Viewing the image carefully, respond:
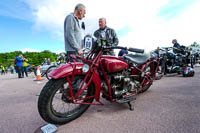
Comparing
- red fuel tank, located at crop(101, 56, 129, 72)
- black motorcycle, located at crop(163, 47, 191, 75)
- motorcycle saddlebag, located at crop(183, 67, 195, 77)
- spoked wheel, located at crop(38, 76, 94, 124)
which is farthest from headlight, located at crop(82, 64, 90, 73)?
motorcycle saddlebag, located at crop(183, 67, 195, 77)

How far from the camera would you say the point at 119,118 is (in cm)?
171

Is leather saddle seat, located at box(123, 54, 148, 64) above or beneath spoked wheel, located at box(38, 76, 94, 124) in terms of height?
above

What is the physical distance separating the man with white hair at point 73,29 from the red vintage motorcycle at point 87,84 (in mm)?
602

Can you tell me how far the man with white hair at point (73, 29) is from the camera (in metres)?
2.25

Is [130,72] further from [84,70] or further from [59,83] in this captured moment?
[59,83]

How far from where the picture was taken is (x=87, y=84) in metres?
1.66

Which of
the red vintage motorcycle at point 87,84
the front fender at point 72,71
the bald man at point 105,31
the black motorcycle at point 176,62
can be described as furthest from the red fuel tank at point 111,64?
the black motorcycle at point 176,62

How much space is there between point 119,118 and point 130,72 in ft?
2.97

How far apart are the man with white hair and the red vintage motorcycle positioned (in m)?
0.60

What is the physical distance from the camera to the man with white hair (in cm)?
225

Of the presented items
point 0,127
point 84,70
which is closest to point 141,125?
point 84,70

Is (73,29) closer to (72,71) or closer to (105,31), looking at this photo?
(72,71)

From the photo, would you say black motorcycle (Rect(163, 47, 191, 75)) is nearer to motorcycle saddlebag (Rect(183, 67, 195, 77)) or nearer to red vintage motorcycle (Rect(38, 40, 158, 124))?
motorcycle saddlebag (Rect(183, 67, 195, 77))

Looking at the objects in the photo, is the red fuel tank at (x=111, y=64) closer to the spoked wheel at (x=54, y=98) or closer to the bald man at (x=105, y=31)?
the spoked wheel at (x=54, y=98)
